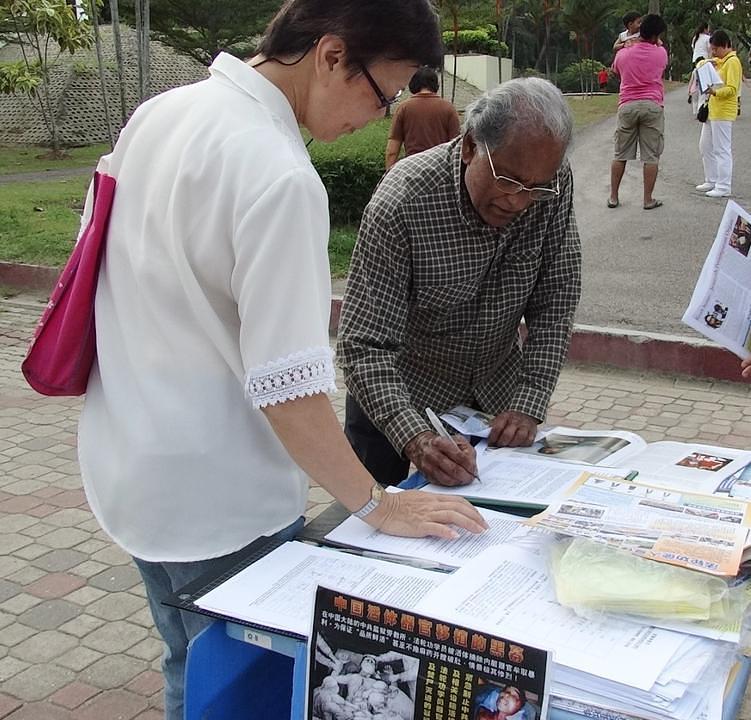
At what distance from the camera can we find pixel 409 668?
1193 millimetres

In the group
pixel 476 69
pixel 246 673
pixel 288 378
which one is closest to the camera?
pixel 288 378

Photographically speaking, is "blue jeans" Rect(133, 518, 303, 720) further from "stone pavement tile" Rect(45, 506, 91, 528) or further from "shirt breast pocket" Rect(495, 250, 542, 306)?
"stone pavement tile" Rect(45, 506, 91, 528)

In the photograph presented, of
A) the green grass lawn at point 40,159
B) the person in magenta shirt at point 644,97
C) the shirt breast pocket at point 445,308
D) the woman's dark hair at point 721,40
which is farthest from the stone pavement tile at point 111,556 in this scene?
the green grass lawn at point 40,159

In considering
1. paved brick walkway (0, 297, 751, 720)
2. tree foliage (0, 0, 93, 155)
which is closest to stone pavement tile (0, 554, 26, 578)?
paved brick walkway (0, 297, 751, 720)

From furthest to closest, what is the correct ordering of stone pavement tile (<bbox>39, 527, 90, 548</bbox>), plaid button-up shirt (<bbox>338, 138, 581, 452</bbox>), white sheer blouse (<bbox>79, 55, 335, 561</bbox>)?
stone pavement tile (<bbox>39, 527, 90, 548</bbox>) → plaid button-up shirt (<bbox>338, 138, 581, 452</bbox>) → white sheer blouse (<bbox>79, 55, 335, 561</bbox>)

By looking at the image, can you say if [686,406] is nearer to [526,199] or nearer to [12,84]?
[526,199]

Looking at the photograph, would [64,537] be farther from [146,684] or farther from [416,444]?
[416,444]

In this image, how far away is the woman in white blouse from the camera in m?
1.30

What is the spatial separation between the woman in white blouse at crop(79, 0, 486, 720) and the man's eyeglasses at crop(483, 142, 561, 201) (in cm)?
47

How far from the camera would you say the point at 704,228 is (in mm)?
7957

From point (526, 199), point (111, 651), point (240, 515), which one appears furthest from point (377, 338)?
point (111, 651)

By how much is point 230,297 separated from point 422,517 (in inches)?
21.0

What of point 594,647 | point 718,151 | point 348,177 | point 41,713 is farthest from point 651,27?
point 594,647

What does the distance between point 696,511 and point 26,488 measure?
131 inches
